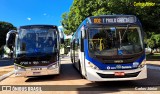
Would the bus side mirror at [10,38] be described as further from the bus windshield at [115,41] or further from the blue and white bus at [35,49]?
the bus windshield at [115,41]

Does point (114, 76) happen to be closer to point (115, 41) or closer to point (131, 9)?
point (115, 41)

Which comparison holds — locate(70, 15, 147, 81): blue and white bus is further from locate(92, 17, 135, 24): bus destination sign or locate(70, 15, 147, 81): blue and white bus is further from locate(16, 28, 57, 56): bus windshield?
locate(16, 28, 57, 56): bus windshield

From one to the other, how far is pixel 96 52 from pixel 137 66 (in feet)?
5.68

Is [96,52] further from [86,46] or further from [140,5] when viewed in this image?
[140,5]

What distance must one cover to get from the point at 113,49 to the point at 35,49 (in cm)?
496

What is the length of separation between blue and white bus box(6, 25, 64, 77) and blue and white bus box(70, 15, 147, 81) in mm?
3100

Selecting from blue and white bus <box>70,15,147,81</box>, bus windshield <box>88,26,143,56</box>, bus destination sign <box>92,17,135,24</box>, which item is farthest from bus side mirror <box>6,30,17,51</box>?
bus destination sign <box>92,17,135,24</box>

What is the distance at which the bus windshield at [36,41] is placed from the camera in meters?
14.5

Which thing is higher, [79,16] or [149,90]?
[79,16]

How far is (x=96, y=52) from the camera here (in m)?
11.3

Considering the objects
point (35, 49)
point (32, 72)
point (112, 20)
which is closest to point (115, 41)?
point (112, 20)

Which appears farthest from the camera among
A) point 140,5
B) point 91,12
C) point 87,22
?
point 91,12

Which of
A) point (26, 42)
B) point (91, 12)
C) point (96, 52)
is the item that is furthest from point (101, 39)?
point (91, 12)

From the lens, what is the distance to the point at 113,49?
36.7 feet
